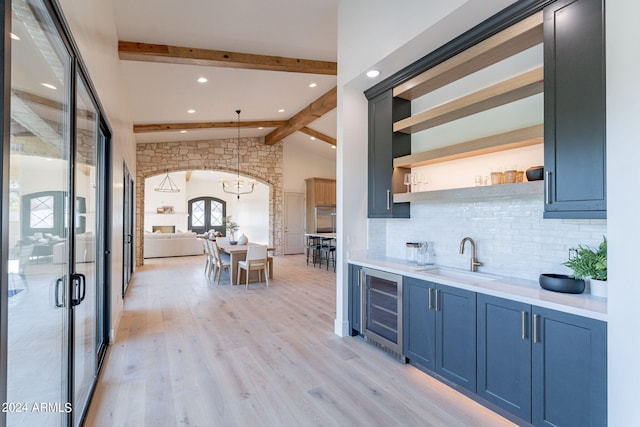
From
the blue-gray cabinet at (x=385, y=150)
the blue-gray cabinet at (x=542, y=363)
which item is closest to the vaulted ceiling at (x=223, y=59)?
the blue-gray cabinet at (x=385, y=150)

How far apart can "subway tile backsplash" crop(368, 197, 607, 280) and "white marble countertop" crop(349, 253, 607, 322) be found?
125mm

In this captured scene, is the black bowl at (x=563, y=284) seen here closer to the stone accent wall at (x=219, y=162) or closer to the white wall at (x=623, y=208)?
the white wall at (x=623, y=208)

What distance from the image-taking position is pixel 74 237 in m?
1.85

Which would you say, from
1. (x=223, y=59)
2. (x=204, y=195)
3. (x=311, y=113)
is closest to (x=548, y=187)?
(x=223, y=59)

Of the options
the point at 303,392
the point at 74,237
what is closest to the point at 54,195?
the point at 74,237

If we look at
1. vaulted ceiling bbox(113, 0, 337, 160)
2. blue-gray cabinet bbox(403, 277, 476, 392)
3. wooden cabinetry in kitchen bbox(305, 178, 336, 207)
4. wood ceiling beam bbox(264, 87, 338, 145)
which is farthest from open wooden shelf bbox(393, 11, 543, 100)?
wooden cabinetry in kitchen bbox(305, 178, 336, 207)

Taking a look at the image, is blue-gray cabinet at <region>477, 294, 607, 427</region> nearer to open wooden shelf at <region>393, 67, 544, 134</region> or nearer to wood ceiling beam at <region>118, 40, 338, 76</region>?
open wooden shelf at <region>393, 67, 544, 134</region>

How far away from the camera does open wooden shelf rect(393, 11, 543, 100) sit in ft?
7.30

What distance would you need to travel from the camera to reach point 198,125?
312 inches

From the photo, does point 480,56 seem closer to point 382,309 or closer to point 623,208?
point 623,208

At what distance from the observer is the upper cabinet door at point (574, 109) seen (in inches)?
71.3

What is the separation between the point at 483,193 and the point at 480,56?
1078mm

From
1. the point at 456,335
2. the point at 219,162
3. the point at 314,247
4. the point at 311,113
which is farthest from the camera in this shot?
the point at 219,162

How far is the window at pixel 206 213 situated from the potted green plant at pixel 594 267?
621 inches
